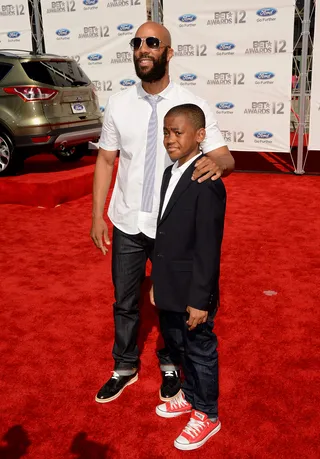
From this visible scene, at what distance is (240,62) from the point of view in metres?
9.32

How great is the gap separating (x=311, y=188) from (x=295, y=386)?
600cm

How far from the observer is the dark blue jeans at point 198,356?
2602mm

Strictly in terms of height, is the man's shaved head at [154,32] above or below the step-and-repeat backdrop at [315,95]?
above

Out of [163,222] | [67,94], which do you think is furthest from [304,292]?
[67,94]

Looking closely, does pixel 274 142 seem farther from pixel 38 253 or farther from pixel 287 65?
pixel 38 253

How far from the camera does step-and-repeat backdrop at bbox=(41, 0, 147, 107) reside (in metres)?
10.2

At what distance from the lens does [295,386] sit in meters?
3.12

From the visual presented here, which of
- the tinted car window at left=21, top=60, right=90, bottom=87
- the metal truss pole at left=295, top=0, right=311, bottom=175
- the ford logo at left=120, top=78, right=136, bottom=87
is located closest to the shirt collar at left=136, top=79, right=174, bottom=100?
the tinted car window at left=21, top=60, right=90, bottom=87

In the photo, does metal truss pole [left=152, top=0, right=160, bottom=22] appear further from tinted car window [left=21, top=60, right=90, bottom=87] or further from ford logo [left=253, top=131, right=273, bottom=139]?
ford logo [left=253, top=131, right=273, bottom=139]

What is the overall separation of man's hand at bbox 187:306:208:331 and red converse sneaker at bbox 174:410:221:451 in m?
0.57

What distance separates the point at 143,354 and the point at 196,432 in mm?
1028

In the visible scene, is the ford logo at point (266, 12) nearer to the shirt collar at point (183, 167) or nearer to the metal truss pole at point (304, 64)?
the metal truss pole at point (304, 64)

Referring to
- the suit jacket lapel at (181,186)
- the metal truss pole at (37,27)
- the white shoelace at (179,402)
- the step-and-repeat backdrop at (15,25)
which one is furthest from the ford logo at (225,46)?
the white shoelace at (179,402)

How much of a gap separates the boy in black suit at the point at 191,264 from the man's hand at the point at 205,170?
0.03 metres
